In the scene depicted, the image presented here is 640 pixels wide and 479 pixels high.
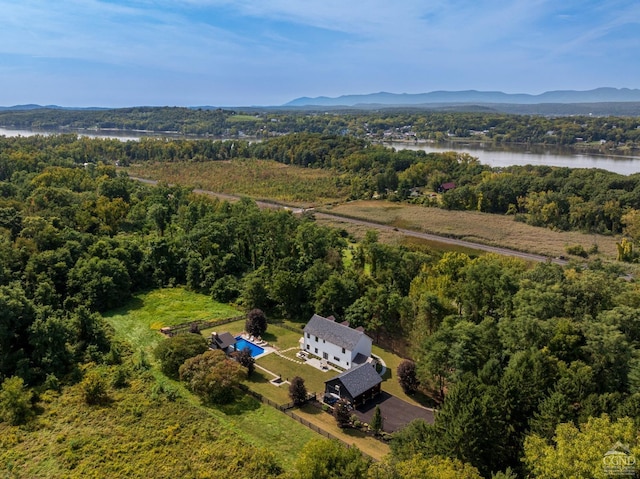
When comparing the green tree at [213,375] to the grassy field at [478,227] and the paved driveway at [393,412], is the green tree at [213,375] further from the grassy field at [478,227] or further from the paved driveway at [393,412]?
the grassy field at [478,227]

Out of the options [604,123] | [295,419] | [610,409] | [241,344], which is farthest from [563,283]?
[604,123]

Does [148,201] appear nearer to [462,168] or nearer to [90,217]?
[90,217]

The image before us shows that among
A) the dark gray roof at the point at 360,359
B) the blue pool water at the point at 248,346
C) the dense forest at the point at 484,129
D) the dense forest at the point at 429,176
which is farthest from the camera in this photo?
the dense forest at the point at 484,129

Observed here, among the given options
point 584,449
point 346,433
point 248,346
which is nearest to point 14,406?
point 248,346

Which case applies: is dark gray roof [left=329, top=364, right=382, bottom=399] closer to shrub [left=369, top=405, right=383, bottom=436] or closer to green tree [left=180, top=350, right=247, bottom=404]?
shrub [left=369, top=405, right=383, bottom=436]

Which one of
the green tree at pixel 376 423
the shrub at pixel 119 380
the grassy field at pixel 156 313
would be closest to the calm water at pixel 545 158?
the grassy field at pixel 156 313

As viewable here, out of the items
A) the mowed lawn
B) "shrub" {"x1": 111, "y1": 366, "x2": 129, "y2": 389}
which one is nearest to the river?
the mowed lawn
